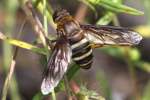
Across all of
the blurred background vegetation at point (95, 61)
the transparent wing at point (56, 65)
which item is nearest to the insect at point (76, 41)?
Answer: the transparent wing at point (56, 65)

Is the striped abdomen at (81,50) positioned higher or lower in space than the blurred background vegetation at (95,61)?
higher

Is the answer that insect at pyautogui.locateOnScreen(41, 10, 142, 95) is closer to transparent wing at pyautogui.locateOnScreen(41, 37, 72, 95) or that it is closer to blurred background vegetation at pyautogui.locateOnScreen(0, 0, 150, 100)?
transparent wing at pyautogui.locateOnScreen(41, 37, 72, 95)

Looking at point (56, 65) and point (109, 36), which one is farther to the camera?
point (109, 36)

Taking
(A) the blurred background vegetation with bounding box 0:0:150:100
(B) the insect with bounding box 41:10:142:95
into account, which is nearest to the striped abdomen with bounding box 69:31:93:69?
(B) the insect with bounding box 41:10:142:95

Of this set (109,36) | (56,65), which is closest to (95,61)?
(109,36)

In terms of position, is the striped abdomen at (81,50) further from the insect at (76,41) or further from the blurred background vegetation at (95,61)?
the blurred background vegetation at (95,61)

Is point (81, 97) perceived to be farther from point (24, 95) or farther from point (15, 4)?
point (24, 95)

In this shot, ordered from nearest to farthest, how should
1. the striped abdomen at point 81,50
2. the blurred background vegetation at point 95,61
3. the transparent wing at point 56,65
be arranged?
the transparent wing at point 56,65 → the striped abdomen at point 81,50 → the blurred background vegetation at point 95,61

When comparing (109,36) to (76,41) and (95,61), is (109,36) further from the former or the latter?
(95,61)
